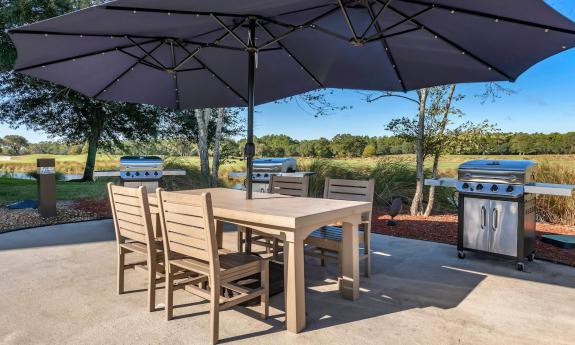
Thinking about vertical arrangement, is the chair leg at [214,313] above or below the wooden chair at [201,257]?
below

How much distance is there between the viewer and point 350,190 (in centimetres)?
364

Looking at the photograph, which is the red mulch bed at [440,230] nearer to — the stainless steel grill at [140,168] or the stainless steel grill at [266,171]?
the stainless steel grill at [266,171]

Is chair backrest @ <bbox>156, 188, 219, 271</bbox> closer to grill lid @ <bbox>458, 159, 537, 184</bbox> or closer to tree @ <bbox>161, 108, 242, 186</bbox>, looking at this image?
grill lid @ <bbox>458, 159, 537, 184</bbox>

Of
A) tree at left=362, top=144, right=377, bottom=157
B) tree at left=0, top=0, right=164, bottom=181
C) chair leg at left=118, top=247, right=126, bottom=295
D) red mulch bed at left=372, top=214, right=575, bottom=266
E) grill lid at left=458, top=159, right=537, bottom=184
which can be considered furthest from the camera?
tree at left=0, top=0, right=164, bottom=181

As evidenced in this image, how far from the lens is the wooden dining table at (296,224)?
224 centimetres

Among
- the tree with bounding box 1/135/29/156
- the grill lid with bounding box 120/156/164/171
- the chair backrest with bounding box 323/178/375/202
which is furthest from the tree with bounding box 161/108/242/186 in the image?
the chair backrest with bounding box 323/178/375/202

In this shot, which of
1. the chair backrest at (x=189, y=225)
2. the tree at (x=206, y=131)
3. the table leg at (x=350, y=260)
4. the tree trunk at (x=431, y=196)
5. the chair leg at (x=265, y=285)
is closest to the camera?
the chair backrest at (x=189, y=225)

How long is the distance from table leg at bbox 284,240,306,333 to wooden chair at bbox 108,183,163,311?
94 centimetres

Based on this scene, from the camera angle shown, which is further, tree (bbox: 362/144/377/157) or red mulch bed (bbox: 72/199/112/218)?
tree (bbox: 362/144/377/157)

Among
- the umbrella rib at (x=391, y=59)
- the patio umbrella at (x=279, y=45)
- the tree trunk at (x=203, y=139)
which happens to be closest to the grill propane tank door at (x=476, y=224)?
the patio umbrella at (x=279, y=45)

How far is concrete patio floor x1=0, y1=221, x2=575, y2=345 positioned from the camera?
2.21 m

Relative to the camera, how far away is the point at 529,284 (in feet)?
10.3

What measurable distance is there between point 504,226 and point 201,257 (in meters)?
3.01

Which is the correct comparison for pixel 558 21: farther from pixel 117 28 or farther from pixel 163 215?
pixel 117 28
